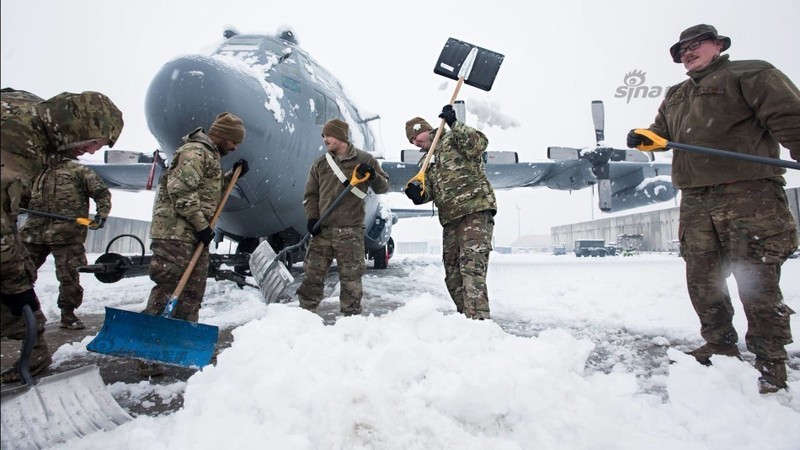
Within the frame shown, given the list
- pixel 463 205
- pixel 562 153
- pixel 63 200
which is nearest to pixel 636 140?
pixel 463 205

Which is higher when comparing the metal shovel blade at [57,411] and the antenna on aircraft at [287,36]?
the antenna on aircraft at [287,36]

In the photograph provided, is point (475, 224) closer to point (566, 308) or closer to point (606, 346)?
point (606, 346)

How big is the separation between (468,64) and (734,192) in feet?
8.84

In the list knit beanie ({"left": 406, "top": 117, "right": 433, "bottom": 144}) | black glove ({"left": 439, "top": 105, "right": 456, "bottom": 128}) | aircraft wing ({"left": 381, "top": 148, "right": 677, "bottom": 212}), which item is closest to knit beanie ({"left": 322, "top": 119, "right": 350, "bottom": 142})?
knit beanie ({"left": 406, "top": 117, "right": 433, "bottom": 144})

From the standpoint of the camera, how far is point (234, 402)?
4.73 feet

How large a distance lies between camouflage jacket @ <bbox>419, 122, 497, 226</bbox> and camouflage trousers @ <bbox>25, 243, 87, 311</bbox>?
342cm

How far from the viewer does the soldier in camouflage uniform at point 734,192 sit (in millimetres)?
2047

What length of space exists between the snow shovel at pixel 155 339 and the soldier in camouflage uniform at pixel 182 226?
0.30m

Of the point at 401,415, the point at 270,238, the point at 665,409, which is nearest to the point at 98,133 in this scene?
the point at 401,415

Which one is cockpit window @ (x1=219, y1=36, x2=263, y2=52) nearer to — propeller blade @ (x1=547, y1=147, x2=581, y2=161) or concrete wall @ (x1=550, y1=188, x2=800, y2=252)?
propeller blade @ (x1=547, y1=147, x2=581, y2=161)

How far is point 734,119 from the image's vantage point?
7.43 ft

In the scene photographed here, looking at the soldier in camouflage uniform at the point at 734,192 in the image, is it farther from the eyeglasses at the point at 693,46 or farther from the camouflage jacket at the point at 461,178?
the camouflage jacket at the point at 461,178

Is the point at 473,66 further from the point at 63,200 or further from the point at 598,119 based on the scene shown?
the point at 598,119

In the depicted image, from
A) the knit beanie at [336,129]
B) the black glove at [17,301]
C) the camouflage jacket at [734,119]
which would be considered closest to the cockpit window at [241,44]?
the knit beanie at [336,129]
